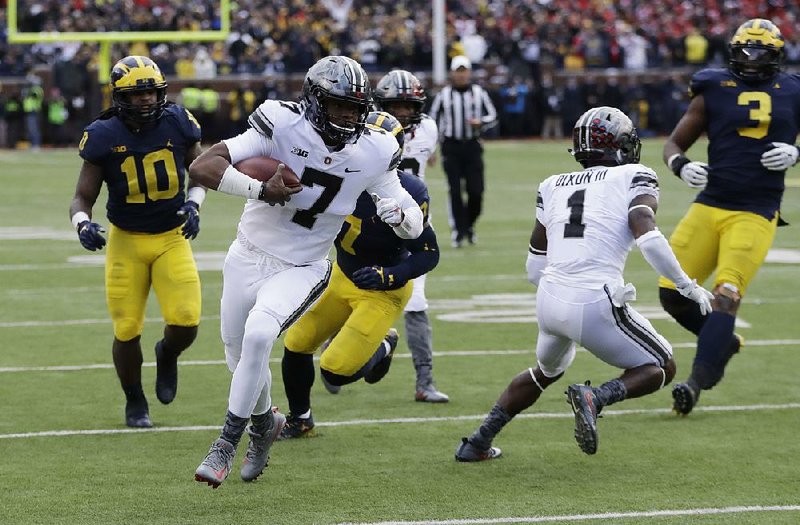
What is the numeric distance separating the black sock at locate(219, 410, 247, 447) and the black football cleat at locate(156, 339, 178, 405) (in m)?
1.56

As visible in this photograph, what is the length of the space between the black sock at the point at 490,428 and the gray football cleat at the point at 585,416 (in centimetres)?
46

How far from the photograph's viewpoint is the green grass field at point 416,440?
5.23 meters

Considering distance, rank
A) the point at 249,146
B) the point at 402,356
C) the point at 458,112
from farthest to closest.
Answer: the point at 458,112, the point at 402,356, the point at 249,146

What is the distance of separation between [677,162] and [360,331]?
1.90m

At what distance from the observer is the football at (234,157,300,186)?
17.6 ft

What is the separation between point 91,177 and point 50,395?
4.29 ft

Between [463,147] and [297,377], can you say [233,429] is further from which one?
[463,147]

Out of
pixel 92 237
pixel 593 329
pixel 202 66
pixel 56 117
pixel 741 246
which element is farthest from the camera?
pixel 202 66

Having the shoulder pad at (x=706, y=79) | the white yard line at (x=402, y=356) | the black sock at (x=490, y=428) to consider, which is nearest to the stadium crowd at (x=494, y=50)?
the white yard line at (x=402, y=356)

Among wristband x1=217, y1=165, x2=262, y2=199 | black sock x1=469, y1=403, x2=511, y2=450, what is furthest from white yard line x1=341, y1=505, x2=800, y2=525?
wristband x1=217, y1=165, x2=262, y2=199

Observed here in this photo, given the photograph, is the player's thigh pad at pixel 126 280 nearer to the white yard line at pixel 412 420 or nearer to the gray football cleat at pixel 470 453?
the white yard line at pixel 412 420

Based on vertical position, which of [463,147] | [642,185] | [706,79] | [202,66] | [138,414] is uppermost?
[706,79]

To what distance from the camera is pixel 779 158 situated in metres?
7.07

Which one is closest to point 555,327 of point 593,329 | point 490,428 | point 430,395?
point 593,329
